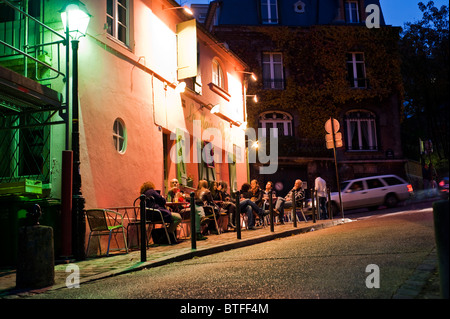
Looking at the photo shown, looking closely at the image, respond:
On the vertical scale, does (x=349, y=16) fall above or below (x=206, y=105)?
above

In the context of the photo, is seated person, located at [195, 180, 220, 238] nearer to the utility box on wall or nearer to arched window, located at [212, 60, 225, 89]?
the utility box on wall

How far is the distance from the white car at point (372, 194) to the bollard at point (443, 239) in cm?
1811

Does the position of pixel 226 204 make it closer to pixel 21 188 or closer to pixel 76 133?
pixel 76 133

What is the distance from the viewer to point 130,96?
455 inches

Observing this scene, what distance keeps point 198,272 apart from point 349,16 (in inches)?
1075

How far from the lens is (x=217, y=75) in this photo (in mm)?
18156

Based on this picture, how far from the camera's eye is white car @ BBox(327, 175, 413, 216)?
21.1 m

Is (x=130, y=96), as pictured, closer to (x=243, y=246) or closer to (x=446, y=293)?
(x=243, y=246)

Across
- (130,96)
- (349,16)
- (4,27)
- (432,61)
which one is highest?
(349,16)

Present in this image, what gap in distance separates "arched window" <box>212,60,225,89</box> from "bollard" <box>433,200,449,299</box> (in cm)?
1477

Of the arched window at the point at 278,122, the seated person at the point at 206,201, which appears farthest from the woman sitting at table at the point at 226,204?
the arched window at the point at 278,122

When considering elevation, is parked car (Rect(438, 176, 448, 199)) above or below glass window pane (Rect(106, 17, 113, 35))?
below

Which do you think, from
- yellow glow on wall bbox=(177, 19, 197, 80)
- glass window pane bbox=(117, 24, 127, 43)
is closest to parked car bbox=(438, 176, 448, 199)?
glass window pane bbox=(117, 24, 127, 43)
